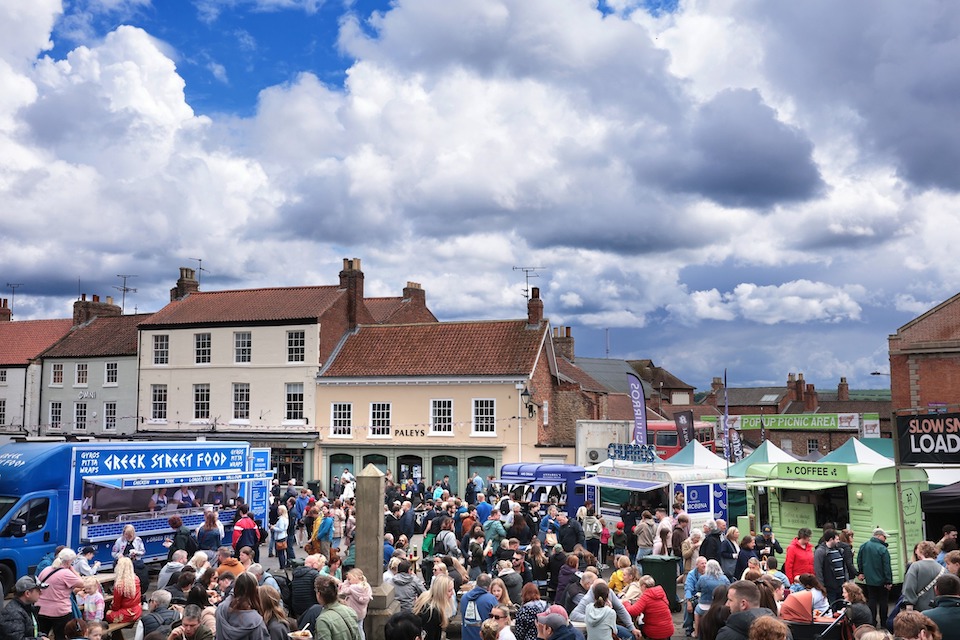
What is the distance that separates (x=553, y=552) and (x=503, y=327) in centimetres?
2459

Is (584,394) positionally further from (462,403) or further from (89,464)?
(89,464)

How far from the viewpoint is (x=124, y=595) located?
12.0 metres

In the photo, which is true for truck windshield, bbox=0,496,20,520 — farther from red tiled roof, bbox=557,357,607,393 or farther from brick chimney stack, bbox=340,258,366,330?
red tiled roof, bbox=557,357,607,393

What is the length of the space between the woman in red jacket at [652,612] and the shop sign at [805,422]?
36.5 metres

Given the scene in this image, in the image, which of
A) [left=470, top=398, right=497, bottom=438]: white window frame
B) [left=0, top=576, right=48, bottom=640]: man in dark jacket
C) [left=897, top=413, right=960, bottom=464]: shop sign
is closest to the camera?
[left=0, top=576, right=48, bottom=640]: man in dark jacket

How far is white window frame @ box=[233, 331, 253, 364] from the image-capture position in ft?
134

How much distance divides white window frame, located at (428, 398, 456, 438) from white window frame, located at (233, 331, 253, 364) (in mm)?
9618

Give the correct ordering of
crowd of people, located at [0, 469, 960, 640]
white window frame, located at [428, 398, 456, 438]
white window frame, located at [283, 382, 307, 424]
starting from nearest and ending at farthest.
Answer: crowd of people, located at [0, 469, 960, 640] < white window frame, located at [428, 398, 456, 438] < white window frame, located at [283, 382, 307, 424]

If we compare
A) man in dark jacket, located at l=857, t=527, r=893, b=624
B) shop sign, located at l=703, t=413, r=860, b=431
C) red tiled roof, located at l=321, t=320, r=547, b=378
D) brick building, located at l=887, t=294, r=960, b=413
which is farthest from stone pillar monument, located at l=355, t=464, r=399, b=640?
shop sign, located at l=703, t=413, r=860, b=431

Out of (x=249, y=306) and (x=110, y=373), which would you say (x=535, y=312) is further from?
(x=110, y=373)

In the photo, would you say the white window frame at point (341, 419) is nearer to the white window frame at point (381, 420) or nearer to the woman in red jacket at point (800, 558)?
the white window frame at point (381, 420)

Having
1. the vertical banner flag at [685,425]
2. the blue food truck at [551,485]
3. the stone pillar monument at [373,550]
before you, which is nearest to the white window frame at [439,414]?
the blue food truck at [551,485]

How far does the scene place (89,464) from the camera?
17891 millimetres

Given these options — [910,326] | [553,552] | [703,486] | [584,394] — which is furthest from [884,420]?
[553,552]
